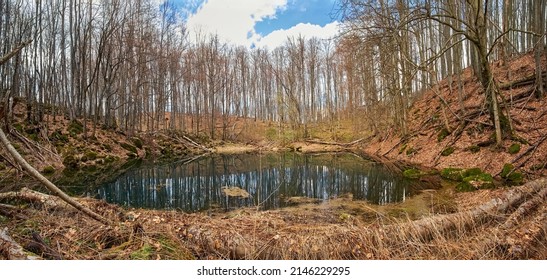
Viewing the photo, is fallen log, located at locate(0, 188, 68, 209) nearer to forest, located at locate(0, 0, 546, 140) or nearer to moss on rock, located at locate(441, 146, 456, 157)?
forest, located at locate(0, 0, 546, 140)

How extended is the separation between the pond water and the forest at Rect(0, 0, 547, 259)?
7.05 feet

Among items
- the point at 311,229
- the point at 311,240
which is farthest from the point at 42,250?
the point at 311,229

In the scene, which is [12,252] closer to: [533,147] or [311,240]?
[311,240]

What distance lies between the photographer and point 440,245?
Result: 314 cm

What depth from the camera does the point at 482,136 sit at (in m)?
11.0

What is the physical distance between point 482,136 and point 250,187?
361 inches

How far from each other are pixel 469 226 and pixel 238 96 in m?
38.3

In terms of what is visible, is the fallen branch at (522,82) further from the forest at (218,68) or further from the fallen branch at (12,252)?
the fallen branch at (12,252)

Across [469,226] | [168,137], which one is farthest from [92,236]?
[168,137]

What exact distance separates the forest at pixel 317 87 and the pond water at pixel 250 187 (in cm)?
215

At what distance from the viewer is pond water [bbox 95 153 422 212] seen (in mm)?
7922

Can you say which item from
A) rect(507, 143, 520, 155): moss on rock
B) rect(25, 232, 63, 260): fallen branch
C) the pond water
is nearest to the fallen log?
rect(25, 232, 63, 260): fallen branch

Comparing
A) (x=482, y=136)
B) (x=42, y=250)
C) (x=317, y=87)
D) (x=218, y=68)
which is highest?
(x=218, y=68)

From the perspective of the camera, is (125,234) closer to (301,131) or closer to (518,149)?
(518,149)
